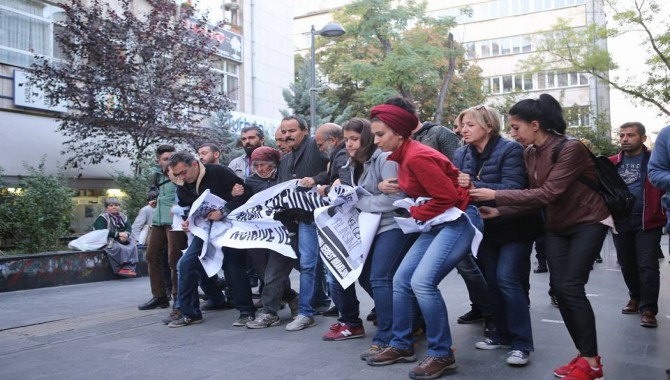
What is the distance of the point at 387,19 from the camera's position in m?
31.5

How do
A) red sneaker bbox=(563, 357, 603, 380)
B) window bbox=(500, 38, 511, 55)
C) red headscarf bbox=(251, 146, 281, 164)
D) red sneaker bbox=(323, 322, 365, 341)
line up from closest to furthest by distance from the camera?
1. red sneaker bbox=(563, 357, 603, 380)
2. red sneaker bbox=(323, 322, 365, 341)
3. red headscarf bbox=(251, 146, 281, 164)
4. window bbox=(500, 38, 511, 55)

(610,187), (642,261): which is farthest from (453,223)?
(642,261)

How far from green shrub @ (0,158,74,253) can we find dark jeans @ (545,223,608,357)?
9322 millimetres

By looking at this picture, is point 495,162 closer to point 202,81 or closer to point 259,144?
point 259,144

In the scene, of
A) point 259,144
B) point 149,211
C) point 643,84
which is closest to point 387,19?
point 643,84

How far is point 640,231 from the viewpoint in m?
6.23

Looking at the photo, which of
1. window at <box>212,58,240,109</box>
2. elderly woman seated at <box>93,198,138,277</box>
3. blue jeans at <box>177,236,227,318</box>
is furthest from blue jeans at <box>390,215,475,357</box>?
window at <box>212,58,240,109</box>

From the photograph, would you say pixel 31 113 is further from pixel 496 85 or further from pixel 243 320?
pixel 496 85

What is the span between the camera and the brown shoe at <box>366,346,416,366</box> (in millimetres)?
4562

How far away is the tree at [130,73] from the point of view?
14281mm

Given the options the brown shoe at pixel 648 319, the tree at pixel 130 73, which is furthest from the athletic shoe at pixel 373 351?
the tree at pixel 130 73

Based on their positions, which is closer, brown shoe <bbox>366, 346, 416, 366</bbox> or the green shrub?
brown shoe <bbox>366, 346, 416, 366</bbox>

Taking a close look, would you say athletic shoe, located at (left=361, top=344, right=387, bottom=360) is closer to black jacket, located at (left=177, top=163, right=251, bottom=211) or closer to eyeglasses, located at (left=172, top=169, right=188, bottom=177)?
black jacket, located at (left=177, top=163, right=251, bottom=211)

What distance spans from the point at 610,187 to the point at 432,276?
4.32 feet
